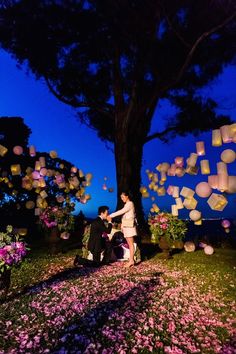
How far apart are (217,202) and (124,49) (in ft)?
39.5

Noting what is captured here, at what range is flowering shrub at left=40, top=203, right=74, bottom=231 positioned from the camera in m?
14.9

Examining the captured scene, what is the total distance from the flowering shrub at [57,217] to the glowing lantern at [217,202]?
6913 millimetres

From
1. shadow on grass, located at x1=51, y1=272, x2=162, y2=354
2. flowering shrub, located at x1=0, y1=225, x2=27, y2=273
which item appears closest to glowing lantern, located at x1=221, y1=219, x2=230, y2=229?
shadow on grass, located at x1=51, y1=272, x2=162, y2=354

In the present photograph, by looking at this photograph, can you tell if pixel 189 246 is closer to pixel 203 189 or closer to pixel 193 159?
pixel 193 159

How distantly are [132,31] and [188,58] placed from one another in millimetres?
2770

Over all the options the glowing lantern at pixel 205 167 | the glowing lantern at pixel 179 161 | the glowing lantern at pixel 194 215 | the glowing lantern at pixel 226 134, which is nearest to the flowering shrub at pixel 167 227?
the glowing lantern at pixel 179 161

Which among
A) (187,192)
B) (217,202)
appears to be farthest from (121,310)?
(187,192)

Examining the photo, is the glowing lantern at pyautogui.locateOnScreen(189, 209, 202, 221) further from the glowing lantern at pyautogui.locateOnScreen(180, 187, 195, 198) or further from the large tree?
the large tree

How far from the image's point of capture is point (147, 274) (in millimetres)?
10398

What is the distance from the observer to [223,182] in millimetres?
8789

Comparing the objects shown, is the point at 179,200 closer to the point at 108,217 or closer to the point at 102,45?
the point at 108,217

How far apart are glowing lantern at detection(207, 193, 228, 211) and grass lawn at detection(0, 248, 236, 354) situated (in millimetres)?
1759

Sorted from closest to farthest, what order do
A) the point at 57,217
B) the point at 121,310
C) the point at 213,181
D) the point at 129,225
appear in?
1. the point at 121,310
2. the point at 213,181
3. the point at 129,225
4. the point at 57,217

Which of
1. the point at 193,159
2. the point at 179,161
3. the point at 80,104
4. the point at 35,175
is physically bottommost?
the point at 193,159
